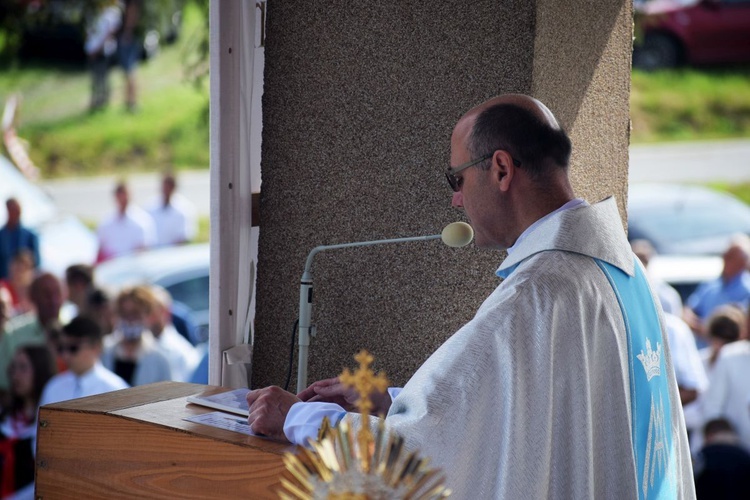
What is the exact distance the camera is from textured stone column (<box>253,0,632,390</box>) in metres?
2.96

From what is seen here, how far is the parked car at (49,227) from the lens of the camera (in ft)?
33.1

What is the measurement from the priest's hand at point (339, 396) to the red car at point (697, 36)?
44.2 feet

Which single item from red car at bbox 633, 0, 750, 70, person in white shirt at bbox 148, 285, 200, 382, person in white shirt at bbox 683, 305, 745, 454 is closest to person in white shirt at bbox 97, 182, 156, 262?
person in white shirt at bbox 148, 285, 200, 382

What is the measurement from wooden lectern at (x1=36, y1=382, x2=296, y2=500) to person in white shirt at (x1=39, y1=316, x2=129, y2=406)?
104 inches

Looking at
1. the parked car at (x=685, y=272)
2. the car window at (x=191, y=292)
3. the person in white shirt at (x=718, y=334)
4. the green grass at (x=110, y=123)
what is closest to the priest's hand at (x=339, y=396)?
the person in white shirt at (x=718, y=334)

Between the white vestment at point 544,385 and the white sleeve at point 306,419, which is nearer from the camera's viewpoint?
the white vestment at point 544,385

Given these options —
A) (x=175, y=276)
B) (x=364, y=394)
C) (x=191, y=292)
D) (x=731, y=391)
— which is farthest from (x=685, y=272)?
(x=364, y=394)

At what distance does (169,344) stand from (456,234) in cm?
398

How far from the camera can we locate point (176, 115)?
15367 mm

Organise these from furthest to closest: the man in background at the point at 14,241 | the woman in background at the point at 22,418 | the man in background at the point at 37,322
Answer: the man in background at the point at 14,241
the man in background at the point at 37,322
the woman in background at the point at 22,418

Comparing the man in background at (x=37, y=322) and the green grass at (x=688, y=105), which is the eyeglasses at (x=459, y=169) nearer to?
the man in background at (x=37, y=322)

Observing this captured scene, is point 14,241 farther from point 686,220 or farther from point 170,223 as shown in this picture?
point 686,220

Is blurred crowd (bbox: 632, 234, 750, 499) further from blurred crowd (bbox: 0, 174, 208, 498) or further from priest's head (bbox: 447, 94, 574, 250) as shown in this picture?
priest's head (bbox: 447, 94, 574, 250)

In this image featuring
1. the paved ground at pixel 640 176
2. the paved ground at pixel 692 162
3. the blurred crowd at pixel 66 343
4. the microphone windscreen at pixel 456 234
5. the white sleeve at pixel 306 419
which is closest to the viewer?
the white sleeve at pixel 306 419
